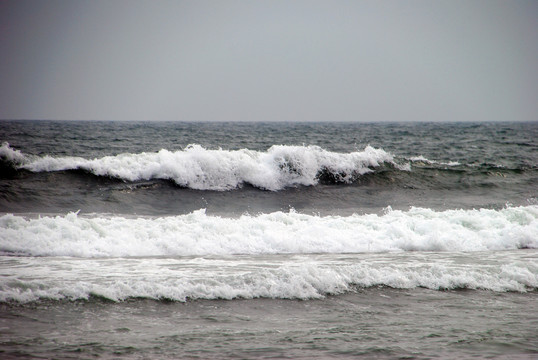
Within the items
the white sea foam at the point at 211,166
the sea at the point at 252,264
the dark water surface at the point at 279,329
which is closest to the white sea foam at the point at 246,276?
the sea at the point at 252,264

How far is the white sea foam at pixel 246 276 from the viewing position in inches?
247

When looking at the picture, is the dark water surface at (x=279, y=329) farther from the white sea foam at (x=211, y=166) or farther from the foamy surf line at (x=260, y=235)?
the white sea foam at (x=211, y=166)

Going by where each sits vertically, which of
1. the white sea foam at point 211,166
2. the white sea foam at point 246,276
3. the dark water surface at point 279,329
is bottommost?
the dark water surface at point 279,329

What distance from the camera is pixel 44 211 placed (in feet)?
39.5

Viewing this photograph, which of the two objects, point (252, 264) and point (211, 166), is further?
point (211, 166)

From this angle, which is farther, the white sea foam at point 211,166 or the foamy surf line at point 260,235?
the white sea foam at point 211,166

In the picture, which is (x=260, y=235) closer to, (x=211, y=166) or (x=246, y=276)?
(x=246, y=276)

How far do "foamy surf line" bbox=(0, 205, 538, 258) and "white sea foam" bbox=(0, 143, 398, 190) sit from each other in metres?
4.62

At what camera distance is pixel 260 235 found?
9.62 metres

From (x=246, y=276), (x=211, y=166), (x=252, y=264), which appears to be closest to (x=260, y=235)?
(x=252, y=264)

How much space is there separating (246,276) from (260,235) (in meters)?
2.71

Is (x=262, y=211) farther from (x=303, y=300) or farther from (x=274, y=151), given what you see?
(x=303, y=300)

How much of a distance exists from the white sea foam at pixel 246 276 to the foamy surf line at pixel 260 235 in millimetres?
483

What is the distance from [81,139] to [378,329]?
2823 cm
